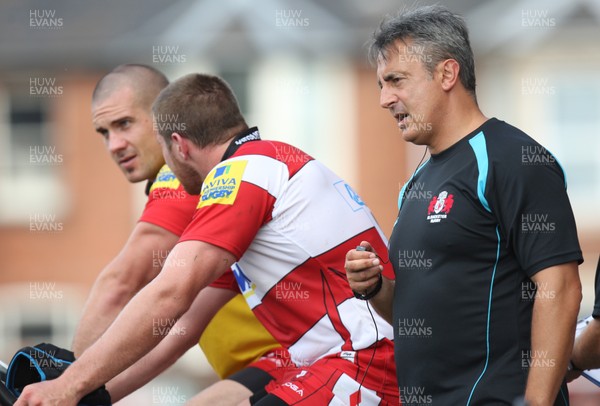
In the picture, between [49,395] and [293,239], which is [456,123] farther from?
[49,395]

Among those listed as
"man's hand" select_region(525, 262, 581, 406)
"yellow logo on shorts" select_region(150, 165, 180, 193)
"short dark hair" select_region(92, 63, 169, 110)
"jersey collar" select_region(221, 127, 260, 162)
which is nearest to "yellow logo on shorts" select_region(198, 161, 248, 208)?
"jersey collar" select_region(221, 127, 260, 162)

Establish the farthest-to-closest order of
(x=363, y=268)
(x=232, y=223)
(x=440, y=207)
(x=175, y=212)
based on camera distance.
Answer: (x=175, y=212)
(x=232, y=223)
(x=363, y=268)
(x=440, y=207)

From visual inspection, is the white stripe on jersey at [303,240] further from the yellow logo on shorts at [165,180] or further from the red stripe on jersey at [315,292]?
the yellow logo on shorts at [165,180]

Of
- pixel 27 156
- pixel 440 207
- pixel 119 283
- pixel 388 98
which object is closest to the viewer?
pixel 440 207

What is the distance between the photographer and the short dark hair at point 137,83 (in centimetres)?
594

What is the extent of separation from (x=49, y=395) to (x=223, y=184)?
1049mm

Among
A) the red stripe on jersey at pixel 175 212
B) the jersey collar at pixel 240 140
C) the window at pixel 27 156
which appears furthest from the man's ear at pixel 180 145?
the window at pixel 27 156

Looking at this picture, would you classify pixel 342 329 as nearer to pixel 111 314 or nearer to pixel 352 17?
pixel 111 314

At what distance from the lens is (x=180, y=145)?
183 inches

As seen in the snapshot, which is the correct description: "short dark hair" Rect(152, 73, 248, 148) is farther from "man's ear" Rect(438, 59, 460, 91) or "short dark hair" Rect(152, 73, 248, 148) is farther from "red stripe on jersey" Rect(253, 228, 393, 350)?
"man's ear" Rect(438, 59, 460, 91)

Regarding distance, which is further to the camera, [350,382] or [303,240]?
[303,240]

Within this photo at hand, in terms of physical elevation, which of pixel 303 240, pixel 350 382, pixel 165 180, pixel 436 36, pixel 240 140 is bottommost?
pixel 350 382

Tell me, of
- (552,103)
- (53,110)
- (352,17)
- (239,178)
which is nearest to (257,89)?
(352,17)

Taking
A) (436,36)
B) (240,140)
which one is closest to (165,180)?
(240,140)
